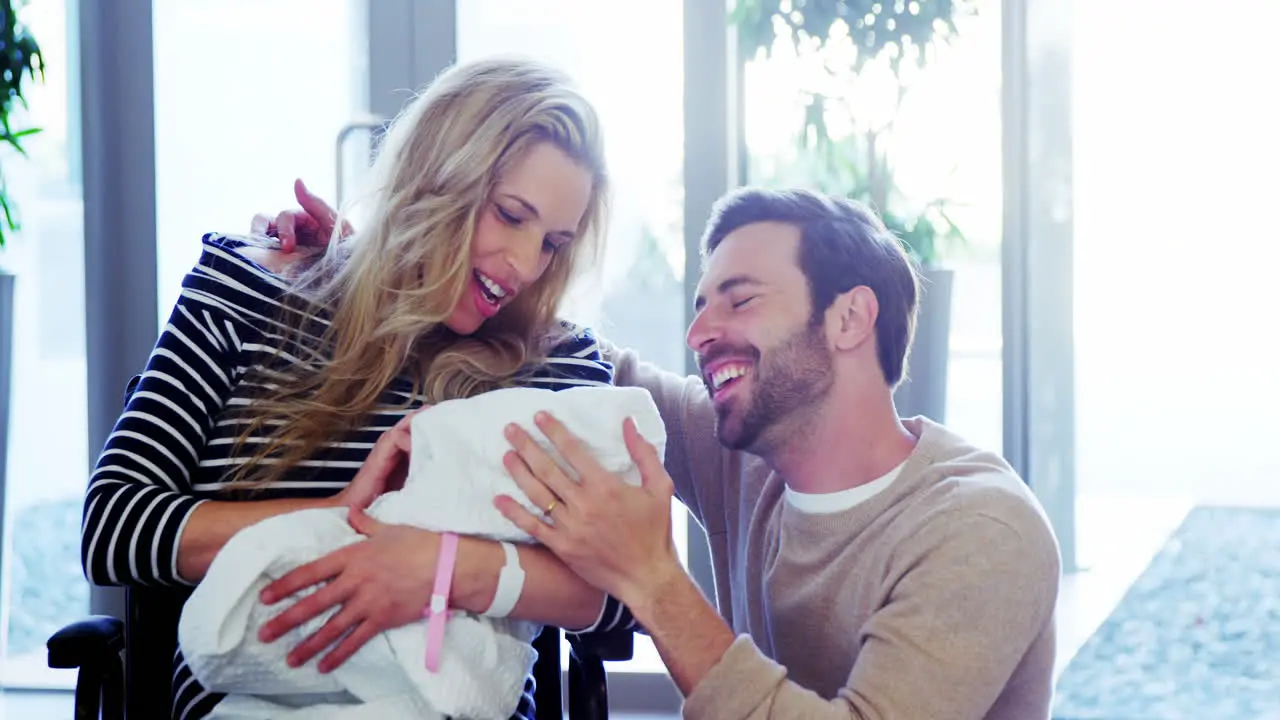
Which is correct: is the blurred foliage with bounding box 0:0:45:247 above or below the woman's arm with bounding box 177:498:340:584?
above

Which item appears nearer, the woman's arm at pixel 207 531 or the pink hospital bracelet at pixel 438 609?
the pink hospital bracelet at pixel 438 609

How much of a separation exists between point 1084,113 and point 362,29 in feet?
5.70

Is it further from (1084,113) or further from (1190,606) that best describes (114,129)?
(1190,606)

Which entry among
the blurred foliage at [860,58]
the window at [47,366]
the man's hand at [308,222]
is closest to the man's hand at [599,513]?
the man's hand at [308,222]

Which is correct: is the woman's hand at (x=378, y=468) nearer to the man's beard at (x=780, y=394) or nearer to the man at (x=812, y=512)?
the man at (x=812, y=512)

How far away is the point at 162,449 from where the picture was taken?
54.8 inches

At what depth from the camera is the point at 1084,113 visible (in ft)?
9.29

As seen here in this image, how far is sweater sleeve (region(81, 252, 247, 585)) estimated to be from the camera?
1.32m

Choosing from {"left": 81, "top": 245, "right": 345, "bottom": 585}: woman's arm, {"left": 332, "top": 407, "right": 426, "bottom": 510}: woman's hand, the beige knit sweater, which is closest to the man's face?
the beige knit sweater

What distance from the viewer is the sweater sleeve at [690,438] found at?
5.71 feet

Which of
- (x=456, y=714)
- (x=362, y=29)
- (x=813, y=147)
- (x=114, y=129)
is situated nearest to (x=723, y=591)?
(x=456, y=714)

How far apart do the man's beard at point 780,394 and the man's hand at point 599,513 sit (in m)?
0.24

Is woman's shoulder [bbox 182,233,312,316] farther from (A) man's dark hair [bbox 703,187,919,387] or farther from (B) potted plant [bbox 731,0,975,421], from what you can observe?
(B) potted plant [bbox 731,0,975,421]

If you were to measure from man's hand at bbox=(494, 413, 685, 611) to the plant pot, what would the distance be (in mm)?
1544
